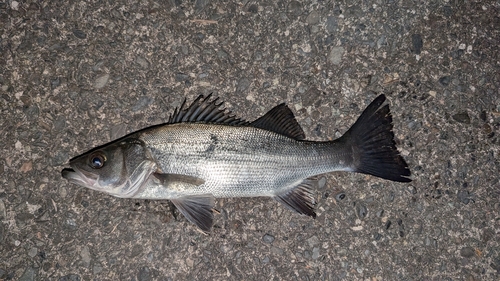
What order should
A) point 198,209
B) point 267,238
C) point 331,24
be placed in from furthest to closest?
point 331,24 → point 267,238 → point 198,209

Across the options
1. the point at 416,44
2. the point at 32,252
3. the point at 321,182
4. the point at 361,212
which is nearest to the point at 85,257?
the point at 32,252

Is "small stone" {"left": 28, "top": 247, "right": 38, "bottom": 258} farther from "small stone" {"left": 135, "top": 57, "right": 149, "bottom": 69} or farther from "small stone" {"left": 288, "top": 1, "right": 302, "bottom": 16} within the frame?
"small stone" {"left": 288, "top": 1, "right": 302, "bottom": 16}

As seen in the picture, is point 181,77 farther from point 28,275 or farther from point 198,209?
point 28,275

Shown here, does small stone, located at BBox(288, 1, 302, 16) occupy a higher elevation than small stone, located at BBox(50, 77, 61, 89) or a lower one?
higher

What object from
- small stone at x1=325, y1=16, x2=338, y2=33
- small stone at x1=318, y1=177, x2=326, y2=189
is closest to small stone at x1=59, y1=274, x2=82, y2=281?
small stone at x1=318, y1=177, x2=326, y2=189

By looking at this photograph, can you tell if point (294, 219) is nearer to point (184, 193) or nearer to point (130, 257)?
point (184, 193)

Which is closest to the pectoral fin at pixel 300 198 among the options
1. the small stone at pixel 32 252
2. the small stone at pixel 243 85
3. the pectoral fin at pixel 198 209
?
the pectoral fin at pixel 198 209

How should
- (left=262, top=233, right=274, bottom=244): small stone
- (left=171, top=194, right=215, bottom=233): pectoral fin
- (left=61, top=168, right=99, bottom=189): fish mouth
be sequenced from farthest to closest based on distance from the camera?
(left=262, top=233, right=274, bottom=244): small stone, (left=171, top=194, right=215, bottom=233): pectoral fin, (left=61, top=168, right=99, bottom=189): fish mouth
